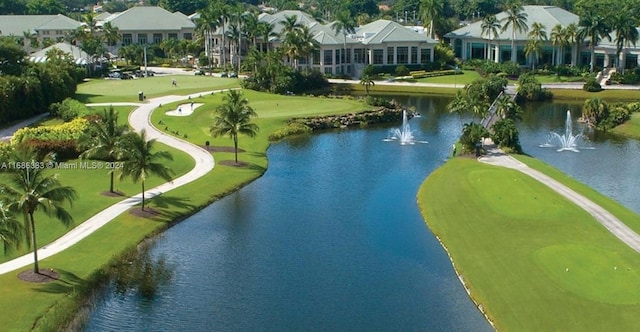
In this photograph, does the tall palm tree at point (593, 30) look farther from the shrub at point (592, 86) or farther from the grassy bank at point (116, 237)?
the grassy bank at point (116, 237)

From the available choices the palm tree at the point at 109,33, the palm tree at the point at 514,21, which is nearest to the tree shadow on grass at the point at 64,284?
the palm tree at the point at 514,21

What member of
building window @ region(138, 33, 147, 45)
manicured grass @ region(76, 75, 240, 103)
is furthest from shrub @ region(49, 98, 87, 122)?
building window @ region(138, 33, 147, 45)

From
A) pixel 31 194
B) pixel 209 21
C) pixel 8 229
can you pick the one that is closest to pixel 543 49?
pixel 209 21

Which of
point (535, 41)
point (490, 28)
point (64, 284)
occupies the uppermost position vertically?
point (490, 28)

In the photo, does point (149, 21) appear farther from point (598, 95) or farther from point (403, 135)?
point (403, 135)

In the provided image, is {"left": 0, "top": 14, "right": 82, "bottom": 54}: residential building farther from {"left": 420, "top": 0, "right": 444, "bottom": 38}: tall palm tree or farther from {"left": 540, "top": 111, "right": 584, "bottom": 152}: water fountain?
{"left": 540, "top": 111, "right": 584, "bottom": 152}: water fountain

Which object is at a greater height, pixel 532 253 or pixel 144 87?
pixel 144 87

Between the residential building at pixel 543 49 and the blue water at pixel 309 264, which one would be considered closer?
the blue water at pixel 309 264
